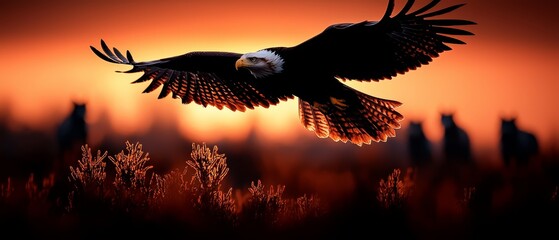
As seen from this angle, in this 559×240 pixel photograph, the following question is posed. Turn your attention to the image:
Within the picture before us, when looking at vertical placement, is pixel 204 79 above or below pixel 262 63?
below

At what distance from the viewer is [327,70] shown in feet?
19.4

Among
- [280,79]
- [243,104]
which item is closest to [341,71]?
[280,79]

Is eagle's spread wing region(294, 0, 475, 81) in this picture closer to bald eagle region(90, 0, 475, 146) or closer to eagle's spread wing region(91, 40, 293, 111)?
bald eagle region(90, 0, 475, 146)

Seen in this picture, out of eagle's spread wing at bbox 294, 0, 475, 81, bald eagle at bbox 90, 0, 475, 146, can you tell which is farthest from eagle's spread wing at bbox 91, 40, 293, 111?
eagle's spread wing at bbox 294, 0, 475, 81

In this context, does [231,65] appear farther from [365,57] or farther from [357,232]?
[357,232]

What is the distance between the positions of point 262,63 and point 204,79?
6.28ft

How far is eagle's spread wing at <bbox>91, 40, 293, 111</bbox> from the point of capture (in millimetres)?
6730

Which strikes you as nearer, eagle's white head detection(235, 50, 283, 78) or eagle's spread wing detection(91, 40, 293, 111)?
eagle's white head detection(235, 50, 283, 78)

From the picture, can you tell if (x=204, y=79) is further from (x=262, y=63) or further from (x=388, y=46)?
(x=388, y=46)

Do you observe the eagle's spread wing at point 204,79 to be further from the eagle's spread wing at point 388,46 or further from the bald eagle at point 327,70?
the eagle's spread wing at point 388,46

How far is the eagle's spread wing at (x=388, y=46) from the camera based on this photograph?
557 cm

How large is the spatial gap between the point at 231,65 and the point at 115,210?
1068cm

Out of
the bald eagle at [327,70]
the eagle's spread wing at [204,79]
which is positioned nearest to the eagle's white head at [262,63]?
the bald eagle at [327,70]

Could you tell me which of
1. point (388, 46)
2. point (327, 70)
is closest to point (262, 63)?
point (327, 70)
